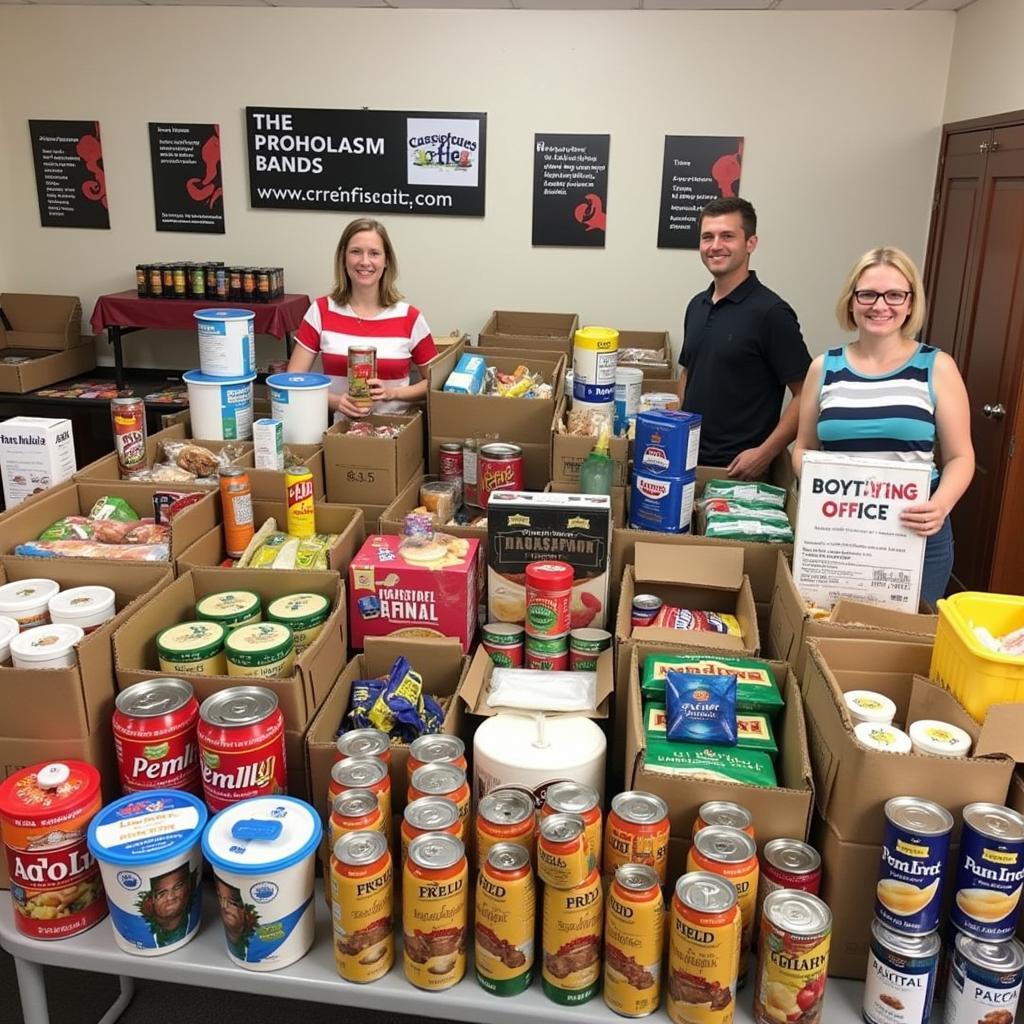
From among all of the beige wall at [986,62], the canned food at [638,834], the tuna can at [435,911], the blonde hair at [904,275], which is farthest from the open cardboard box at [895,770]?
the beige wall at [986,62]

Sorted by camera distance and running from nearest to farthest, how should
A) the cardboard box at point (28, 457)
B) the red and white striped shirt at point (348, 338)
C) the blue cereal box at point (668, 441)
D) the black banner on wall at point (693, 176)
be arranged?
the blue cereal box at point (668, 441) < the cardboard box at point (28, 457) < the red and white striped shirt at point (348, 338) < the black banner on wall at point (693, 176)

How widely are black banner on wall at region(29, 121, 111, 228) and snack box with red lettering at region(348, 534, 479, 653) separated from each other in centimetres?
462

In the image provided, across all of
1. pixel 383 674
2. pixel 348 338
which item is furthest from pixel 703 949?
pixel 348 338

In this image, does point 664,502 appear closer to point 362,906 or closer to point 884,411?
point 884,411

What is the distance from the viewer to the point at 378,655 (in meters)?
1.73

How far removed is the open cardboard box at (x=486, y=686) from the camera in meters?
1.54

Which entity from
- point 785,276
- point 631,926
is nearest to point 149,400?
point 785,276

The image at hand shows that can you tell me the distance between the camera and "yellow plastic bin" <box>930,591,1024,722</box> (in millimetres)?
1290

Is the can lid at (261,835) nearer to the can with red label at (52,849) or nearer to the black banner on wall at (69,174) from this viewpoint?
the can with red label at (52,849)

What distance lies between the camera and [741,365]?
2.93 m

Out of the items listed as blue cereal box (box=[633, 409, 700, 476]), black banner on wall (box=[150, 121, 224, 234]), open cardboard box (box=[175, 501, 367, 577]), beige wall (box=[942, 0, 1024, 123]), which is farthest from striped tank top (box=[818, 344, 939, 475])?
black banner on wall (box=[150, 121, 224, 234])

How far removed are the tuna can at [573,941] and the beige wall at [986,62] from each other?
3.94 m

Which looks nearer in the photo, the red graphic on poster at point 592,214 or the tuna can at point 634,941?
the tuna can at point 634,941

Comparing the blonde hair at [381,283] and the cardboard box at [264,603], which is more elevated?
the blonde hair at [381,283]
